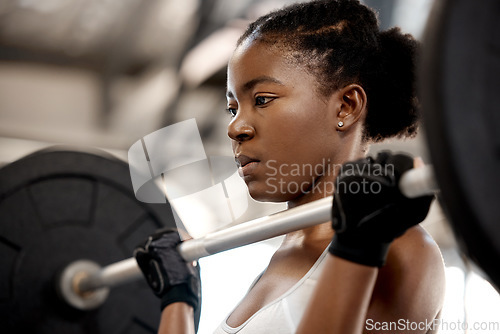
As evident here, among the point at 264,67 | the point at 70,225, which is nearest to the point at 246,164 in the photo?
the point at 264,67

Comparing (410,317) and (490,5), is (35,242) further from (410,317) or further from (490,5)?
(490,5)

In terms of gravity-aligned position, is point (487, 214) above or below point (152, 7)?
below

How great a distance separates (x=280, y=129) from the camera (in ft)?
2.98

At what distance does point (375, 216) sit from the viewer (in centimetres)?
64

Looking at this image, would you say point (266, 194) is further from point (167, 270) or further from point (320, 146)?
point (167, 270)

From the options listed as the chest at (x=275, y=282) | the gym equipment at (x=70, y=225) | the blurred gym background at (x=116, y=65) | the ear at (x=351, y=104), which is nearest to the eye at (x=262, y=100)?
the ear at (x=351, y=104)

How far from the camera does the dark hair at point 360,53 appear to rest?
98 cm

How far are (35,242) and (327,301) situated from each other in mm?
915

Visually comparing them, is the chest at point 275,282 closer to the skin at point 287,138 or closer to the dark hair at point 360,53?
the skin at point 287,138

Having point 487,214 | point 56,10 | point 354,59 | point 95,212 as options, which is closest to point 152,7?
point 56,10

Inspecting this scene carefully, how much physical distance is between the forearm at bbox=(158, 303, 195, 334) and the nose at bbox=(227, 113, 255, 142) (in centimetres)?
39

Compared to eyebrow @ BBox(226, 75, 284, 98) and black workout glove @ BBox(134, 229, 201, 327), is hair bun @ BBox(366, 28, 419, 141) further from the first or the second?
black workout glove @ BBox(134, 229, 201, 327)

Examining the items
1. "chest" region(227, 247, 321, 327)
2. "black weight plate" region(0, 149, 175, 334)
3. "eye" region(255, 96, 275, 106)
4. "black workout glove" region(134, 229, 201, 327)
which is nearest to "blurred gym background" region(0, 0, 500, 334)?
"black weight plate" region(0, 149, 175, 334)

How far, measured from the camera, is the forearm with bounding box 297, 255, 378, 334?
0.67 meters
